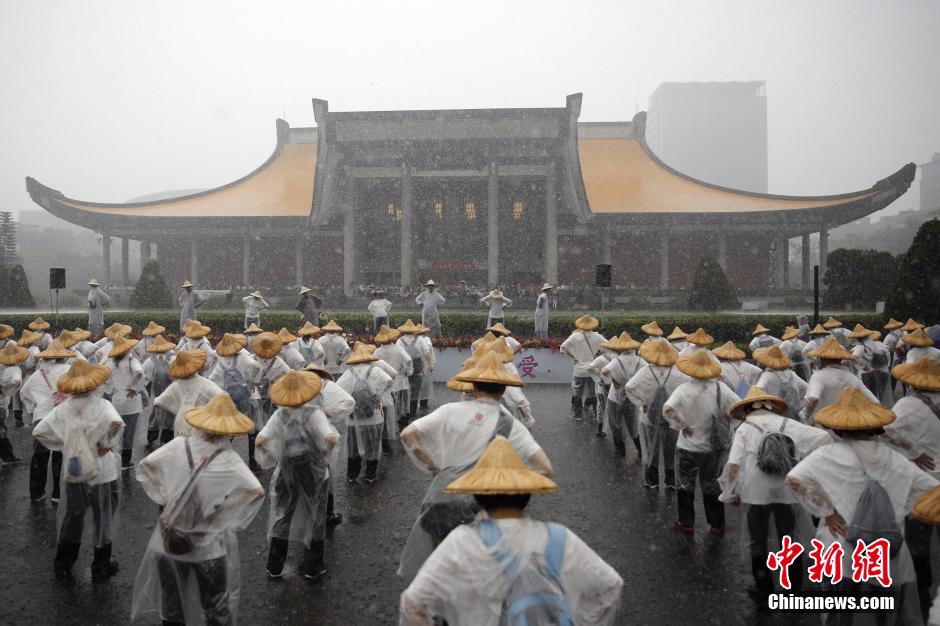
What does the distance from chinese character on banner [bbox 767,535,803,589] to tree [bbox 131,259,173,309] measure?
23.6 meters

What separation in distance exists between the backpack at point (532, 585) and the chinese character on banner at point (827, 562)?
2057 mm

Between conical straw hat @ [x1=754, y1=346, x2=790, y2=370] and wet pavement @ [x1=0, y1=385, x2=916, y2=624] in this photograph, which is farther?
conical straw hat @ [x1=754, y1=346, x2=790, y2=370]

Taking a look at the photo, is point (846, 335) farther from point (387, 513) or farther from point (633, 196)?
point (633, 196)

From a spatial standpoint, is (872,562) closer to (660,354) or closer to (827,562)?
(827,562)

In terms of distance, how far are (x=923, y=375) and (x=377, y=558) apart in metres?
4.71

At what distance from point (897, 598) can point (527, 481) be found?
99.4 inches

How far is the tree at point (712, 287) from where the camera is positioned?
67.9 feet

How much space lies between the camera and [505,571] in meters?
2.44

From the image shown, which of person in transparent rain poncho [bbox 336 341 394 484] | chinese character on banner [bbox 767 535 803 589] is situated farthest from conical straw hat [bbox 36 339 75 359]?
chinese character on banner [bbox 767 535 803 589]

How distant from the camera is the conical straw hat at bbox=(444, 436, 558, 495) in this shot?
247cm

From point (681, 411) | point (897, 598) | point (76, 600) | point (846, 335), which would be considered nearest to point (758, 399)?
point (681, 411)

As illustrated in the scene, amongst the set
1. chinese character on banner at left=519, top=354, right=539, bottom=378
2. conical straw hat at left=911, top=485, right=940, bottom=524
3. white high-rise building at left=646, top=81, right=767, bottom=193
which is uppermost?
white high-rise building at left=646, top=81, right=767, bottom=193

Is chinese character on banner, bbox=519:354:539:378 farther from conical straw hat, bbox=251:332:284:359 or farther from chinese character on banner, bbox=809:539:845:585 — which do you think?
chinese character on banner, bbox=809:539:845:585

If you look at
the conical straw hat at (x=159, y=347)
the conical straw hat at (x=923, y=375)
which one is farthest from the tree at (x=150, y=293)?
the conical straw hat at (x=923, y=375)
